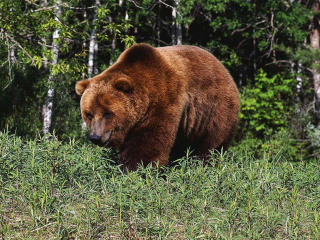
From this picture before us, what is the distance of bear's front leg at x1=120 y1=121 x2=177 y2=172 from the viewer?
16.1 feet

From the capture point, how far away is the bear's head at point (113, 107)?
16.3 feet

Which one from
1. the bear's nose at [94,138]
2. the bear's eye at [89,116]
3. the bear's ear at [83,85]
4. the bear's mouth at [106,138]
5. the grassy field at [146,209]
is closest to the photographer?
the grassy field at [146,209]

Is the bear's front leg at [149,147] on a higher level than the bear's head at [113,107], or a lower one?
lower

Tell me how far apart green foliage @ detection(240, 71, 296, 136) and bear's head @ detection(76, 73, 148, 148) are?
11245 millimetres

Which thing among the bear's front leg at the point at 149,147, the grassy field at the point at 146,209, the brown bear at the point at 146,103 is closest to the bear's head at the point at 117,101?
the brown bear at the point at 146,103

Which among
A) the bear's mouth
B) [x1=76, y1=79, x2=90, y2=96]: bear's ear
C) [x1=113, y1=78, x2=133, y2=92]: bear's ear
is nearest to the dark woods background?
[x1=76, y1=79, x2=90, y2=96]: bear's ear

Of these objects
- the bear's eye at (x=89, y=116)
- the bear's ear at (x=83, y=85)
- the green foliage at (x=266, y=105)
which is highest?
the bear's ear at (x=83, y=85)

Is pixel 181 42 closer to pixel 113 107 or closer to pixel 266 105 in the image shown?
pixel 266 105

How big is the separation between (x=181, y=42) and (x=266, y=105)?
4017 mm

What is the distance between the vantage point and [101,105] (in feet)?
16.4

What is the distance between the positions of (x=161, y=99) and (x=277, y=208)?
209 centimetres

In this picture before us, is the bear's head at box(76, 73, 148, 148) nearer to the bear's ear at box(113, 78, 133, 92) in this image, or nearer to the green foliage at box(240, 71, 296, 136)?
the bear's ear at box(113, 78, 133, 92)

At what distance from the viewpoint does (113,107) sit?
16.4 ft

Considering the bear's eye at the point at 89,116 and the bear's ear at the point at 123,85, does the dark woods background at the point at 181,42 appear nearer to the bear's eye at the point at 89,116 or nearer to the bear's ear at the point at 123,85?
the bear's eye at the point at 89,116
